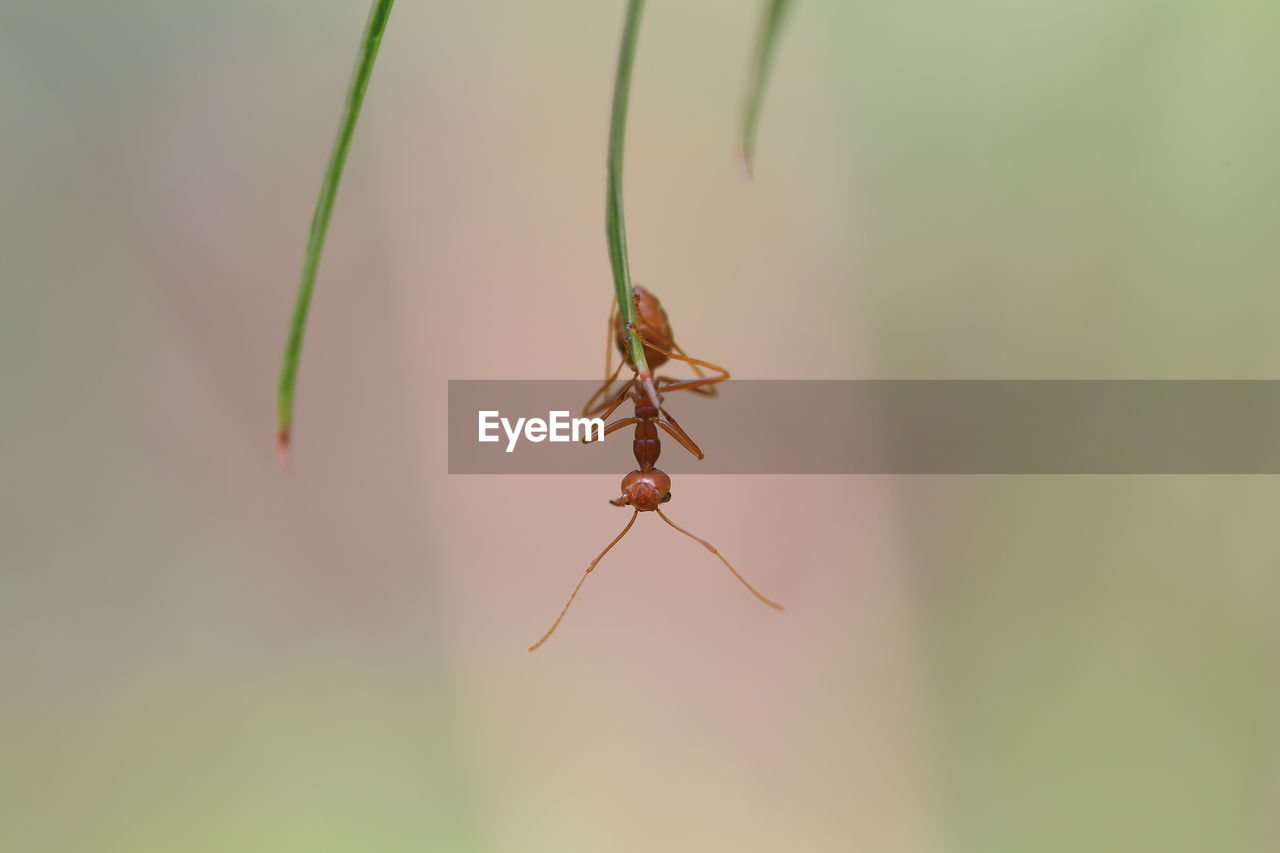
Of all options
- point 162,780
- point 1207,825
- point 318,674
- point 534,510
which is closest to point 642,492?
point 534,510

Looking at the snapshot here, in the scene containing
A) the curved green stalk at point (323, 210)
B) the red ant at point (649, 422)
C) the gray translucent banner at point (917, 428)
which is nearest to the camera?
the curved green stalk at point (323, 210)

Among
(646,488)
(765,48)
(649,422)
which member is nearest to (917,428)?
(649,422)

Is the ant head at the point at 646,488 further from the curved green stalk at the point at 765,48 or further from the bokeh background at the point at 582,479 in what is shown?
the bokeh background at the point at 582,479

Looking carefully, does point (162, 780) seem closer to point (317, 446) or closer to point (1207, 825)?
point (317, 446)

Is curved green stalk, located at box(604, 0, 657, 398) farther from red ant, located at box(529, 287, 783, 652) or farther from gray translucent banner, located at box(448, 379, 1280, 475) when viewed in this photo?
gray translucent banner, located at box(448, 379, 1280, 475)

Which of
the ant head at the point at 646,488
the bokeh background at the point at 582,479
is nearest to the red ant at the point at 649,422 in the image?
the ant head at the point at 646,488
